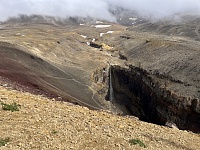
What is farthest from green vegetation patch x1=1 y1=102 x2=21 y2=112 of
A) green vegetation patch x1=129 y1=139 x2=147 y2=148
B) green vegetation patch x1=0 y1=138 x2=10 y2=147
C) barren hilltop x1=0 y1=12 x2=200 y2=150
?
green vegetation patch x1=129 y1=139 x2=147 y2=148

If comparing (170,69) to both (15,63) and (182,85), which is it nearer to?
(182,85)

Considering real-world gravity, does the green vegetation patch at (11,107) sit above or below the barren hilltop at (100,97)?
above

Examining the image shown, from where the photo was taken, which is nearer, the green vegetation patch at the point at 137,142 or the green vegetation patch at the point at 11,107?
the green vegetation patch at the point at 137,142

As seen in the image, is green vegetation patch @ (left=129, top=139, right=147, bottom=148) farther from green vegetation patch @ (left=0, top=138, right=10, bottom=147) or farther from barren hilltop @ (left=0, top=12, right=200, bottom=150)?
green vegetation patch @ (left=0, top=138, right=10, bottom=147)

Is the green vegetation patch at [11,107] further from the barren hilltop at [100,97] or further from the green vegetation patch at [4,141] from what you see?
the green vegetation patch at [4,141]

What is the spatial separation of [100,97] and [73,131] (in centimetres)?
4076

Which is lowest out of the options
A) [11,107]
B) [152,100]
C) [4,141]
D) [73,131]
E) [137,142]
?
[152,100]

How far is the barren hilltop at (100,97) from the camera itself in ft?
47.6

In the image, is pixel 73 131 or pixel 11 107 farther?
pixel 11 107

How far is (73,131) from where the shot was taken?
1478 centimetres

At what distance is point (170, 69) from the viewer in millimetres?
60250

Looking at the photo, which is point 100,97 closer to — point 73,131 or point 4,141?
point 73,131

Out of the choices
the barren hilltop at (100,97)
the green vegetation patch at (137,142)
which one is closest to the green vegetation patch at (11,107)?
the barren hilltop at (100,97)

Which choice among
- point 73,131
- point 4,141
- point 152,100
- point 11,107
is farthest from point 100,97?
point 4,141
